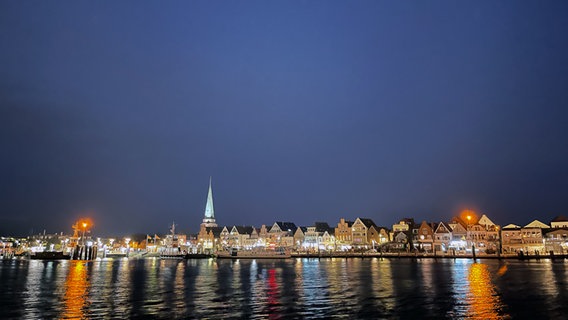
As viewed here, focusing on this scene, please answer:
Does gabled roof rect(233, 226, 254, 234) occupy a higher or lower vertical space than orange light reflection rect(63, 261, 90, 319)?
higher

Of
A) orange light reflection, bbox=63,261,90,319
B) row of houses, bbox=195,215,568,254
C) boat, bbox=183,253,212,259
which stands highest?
row of houses, bbox=195,215,568,254

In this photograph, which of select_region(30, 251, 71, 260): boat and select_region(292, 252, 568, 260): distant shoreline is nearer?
select_region(292, 252, 568, 260): distant shoreline

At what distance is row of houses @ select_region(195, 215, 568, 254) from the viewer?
121 metres

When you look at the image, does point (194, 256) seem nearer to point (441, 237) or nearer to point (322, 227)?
point (322, 227)

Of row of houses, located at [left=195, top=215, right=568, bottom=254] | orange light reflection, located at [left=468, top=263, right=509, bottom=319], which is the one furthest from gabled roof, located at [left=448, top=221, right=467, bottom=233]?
orange light reflection, located at [left=468, top=263, right=509, bottom=319]

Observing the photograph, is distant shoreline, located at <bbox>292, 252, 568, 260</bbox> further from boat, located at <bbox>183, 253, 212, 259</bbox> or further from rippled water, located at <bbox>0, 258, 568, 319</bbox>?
rippled water, located at <bbox>0, 258, 568, 319</bbox>

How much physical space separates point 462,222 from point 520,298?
356 ft

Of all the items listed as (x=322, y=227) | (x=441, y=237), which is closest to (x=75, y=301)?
(x=441, y=237)

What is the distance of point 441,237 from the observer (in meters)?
131

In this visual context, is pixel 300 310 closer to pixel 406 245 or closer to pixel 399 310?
pixel 399 310

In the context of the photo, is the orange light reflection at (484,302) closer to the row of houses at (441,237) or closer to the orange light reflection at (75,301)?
the orange light reflection at (75,301)

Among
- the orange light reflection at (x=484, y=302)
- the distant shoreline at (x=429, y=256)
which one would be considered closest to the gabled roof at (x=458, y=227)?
the distant shoreline at (x=429, y=256)

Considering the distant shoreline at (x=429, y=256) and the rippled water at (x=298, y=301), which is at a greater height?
the rippled water at (x=298, y=301)

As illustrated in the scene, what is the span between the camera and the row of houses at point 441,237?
121062 mm
